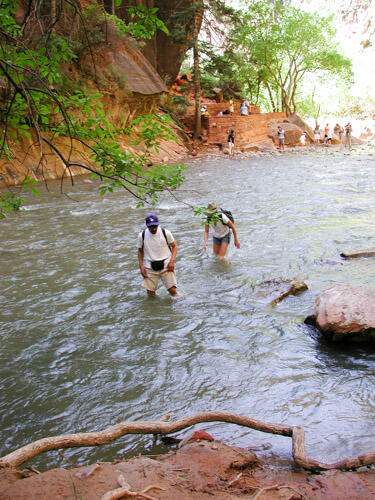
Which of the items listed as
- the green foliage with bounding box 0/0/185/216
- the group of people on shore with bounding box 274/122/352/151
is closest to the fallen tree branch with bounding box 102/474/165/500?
the green foliage with bounding box 0/0/185/216

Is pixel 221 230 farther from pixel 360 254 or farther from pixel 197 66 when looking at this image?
pixel 197 66

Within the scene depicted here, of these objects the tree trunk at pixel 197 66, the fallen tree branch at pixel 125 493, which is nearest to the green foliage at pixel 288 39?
the tree trunk at pixel 197 66

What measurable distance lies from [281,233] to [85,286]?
610cm

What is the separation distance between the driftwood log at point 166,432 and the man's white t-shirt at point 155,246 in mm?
4157

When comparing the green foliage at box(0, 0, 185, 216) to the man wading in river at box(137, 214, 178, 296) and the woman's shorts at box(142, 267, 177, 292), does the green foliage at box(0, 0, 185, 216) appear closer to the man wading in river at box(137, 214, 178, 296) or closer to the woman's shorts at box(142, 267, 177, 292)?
the man wading in river at box(137, 214, 178, 296)

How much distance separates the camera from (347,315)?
20.7 ft

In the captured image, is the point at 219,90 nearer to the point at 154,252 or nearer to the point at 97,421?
the point at 154,252

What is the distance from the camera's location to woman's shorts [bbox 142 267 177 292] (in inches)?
328

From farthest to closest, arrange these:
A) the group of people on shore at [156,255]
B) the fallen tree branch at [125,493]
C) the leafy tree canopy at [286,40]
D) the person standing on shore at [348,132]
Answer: the leafy tree canopy at [286,40] < the person standing on shore at [348,132] < the group of people on shore at [156,255] < the fallen tree branch at [125,493]

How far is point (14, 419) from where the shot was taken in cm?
523

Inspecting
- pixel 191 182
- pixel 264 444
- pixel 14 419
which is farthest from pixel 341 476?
pixel 191 182

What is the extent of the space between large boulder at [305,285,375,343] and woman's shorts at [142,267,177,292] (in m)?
2.75

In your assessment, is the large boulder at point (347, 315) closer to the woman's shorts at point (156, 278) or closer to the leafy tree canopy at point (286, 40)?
the woman's shorts at point (156, 278)

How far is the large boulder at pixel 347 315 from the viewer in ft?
20.2
